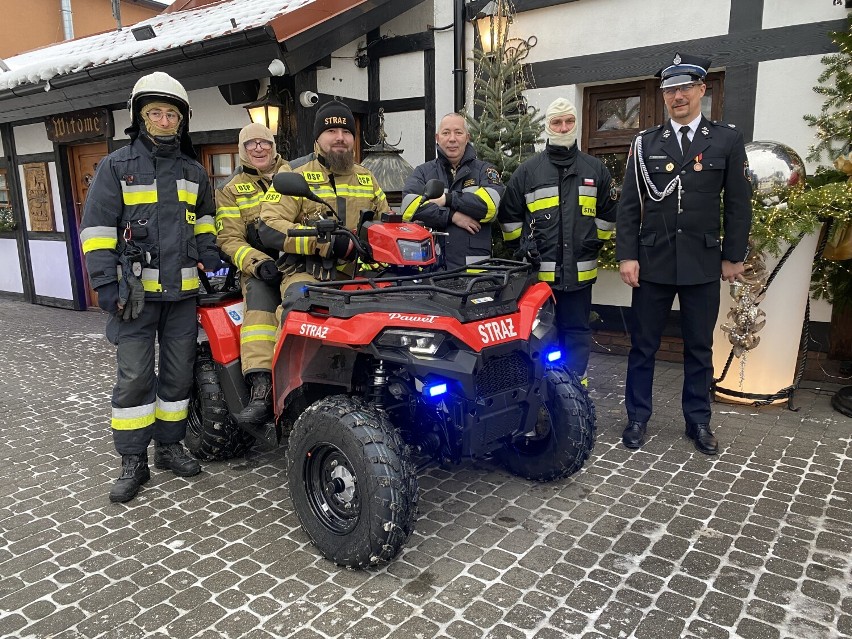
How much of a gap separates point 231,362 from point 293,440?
97 cm

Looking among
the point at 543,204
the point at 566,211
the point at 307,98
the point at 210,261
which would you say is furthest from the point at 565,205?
the point at 307,98

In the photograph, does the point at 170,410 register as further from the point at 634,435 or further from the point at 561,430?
the point at 634,435

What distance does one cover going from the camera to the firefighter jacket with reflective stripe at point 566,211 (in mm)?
4273

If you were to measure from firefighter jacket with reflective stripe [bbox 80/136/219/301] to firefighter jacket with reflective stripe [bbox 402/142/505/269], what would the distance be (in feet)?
4.40

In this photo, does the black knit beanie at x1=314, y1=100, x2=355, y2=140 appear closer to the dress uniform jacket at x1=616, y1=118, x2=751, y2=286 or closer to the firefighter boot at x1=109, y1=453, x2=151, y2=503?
the dress uniform jacket at x1=616, y1=118, x2=751, y2=286

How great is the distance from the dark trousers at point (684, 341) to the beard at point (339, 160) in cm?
205

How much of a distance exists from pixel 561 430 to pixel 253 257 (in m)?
1.98

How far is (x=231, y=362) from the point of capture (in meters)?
3.68

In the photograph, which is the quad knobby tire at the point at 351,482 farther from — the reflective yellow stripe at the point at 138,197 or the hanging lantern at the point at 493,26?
the hanging lantern at the point at 493,26

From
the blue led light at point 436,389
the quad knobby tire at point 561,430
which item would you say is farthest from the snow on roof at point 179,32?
the blue led light at point 436,389

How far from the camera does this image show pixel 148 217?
353 cm

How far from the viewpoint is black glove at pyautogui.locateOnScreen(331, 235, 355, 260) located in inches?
126

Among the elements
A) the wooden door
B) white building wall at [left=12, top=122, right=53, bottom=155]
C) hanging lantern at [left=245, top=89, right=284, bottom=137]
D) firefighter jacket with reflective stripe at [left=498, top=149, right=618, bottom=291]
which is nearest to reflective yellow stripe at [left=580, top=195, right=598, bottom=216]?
firefighter jacket with reflective stripe at [left=498, top=149, right=618, bottom=291]

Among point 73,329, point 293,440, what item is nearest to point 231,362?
point 293,440
